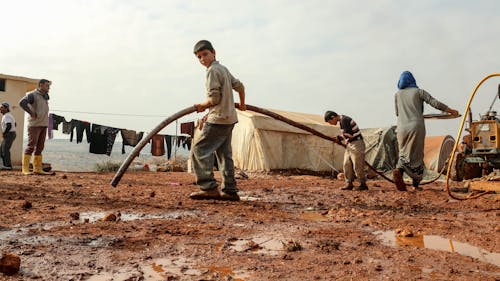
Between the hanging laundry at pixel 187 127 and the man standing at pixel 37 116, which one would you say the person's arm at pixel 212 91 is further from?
the hanging laundry at pixel 187 127

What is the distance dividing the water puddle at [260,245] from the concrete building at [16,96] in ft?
43.9

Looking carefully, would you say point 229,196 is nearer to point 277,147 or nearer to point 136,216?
point 136,216

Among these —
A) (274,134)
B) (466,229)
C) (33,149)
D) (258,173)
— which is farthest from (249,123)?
(466,229)

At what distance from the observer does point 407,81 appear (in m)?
6.37

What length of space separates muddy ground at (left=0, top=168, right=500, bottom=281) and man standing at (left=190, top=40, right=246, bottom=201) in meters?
0.25

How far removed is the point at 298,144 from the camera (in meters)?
13.5

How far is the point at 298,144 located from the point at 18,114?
9.55 meters

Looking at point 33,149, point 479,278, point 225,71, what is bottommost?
point 479,278

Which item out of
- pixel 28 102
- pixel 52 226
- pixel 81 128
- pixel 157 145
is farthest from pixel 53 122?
pixel 52 226

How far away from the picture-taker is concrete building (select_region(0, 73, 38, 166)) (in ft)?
44.3

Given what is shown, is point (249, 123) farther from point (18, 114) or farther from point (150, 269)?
point (150, 269)

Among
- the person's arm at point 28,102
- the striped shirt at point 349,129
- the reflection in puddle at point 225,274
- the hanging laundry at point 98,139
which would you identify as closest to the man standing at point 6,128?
the person's arm at point 28,102

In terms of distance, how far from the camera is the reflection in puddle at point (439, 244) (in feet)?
7.63

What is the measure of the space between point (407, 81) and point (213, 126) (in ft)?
11.3
